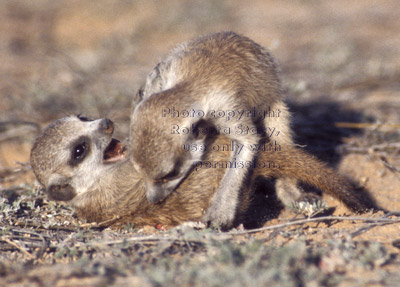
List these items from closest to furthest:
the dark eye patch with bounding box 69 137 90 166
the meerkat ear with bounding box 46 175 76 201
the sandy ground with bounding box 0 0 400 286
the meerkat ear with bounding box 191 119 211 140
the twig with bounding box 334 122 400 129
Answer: the meerkat ear with bounding box 191 119 211 140 < the meerkat ear with bounding box 46 175 76 201 < the dark eye patch with bounding box 69 137 90 166 < the twig with bounding box 334 122 400 129 < the sandy ground with bounding box 0 0 400 286

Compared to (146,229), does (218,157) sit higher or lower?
higher

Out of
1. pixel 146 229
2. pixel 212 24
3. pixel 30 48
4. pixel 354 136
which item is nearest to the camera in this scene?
pixel 146 229

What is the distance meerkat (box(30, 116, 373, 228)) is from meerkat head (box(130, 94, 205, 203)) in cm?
34

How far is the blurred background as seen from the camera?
6.04 m

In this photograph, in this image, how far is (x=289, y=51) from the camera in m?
8.93

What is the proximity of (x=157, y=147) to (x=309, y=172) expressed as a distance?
1.46 metres

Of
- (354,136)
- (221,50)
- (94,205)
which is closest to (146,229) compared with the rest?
Result: (94,205)

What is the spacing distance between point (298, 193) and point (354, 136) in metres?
1.79

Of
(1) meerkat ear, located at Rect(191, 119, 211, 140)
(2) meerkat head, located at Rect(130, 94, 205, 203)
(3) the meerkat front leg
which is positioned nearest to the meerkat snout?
(2) meerkat head, located at Rect(130, 94, 205, 203)

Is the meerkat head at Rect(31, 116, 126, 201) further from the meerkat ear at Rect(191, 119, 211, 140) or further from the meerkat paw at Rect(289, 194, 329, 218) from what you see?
the meerkat paw at Rect(289, 194, 329, 218)

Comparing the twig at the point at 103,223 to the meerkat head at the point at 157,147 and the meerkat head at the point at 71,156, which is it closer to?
the meerkat head at the point at 71,156

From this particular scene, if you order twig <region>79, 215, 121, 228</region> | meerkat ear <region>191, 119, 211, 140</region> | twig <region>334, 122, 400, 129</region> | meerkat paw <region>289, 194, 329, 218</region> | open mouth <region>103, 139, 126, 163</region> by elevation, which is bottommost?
twig <region>79, 215, 121, 228</region>

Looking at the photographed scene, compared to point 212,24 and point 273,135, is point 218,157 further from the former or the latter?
point 212,24

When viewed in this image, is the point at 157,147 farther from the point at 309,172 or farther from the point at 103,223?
the point at 309,172
